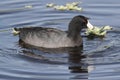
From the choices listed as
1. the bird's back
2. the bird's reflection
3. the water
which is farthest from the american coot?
the water

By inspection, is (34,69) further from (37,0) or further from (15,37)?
(37,0)

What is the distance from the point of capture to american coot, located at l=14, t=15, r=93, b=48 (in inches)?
568

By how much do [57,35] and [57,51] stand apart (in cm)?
48

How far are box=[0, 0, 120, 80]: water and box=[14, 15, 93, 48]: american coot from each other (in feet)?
0.97

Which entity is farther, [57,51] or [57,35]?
[57,35]

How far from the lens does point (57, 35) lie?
1436cm

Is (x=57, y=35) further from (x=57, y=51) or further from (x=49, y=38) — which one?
(x=57, y=51)

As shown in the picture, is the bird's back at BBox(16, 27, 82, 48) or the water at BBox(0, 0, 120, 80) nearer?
the water at BBox(0, 0, 120, 80)

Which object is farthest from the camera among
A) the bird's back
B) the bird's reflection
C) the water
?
the bird's back

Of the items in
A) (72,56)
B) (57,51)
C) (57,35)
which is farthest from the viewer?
(57,35)

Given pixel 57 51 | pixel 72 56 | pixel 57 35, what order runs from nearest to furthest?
pixel 72 56, pixel 57 51, pixel 57 35

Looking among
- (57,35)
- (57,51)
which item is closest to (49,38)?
(57,35)

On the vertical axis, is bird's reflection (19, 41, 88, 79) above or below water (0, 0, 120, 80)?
below

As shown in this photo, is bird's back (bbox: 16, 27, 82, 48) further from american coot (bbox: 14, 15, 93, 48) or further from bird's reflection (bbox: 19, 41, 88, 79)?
bird's reflection (bbox: 19, 41, 88, 79)
